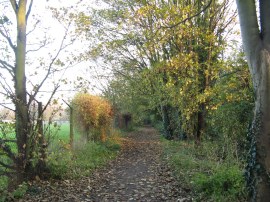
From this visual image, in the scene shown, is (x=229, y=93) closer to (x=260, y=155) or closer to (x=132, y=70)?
(x=260, y=155)

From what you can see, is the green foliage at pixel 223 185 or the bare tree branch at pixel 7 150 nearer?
the green foliage at pixel 223 185

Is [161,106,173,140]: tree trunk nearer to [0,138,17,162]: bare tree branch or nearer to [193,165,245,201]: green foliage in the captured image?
[193,165,245,201]: green foliage

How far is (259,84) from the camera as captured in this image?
500cm

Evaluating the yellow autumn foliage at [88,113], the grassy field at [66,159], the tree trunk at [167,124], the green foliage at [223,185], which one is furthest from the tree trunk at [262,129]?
the tree trunk at [167,124]

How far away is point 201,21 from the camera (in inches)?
596

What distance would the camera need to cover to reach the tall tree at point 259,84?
481 cm

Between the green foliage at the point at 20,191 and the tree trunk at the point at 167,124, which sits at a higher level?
the tree trunk at the point at 167,124

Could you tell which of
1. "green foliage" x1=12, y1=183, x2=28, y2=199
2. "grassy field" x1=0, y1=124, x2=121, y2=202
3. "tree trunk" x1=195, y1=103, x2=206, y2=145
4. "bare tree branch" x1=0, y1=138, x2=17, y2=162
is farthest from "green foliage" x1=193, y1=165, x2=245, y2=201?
"tree trunk" x1=195, y1=103, x2=206, y2=145

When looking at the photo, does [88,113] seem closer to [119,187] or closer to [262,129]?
[119,187]

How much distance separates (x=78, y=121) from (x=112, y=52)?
31.3ft

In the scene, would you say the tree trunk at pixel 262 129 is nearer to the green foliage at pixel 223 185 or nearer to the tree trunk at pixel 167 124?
the green foliage at pixel 223 185

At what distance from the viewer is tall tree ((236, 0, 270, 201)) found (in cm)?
481

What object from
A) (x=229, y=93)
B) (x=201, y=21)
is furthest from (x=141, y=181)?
(x=201, y=21)

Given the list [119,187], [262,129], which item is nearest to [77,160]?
[119,187]
